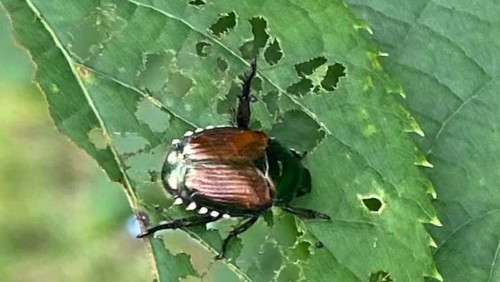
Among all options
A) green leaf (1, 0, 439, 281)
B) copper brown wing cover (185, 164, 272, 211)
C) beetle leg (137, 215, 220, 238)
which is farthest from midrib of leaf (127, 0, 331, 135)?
beetle leg (137, 215, 220, 238)

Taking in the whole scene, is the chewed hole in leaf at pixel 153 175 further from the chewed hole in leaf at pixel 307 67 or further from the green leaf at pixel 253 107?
the chewed hole in leaf at pixel 307 67

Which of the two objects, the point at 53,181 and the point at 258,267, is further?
the point at 53,181

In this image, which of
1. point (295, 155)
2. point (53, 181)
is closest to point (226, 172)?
point (295, 155)

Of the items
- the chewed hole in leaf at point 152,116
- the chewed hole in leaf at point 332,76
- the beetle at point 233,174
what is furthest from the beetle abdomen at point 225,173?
the chewed hole in leaf at point 332,76

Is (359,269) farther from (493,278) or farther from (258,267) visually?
(493,278)

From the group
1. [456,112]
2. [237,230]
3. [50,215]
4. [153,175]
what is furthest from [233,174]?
[50,215]

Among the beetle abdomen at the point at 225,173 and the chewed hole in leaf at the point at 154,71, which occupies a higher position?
the chewed hole in leaf at the point at 154,71

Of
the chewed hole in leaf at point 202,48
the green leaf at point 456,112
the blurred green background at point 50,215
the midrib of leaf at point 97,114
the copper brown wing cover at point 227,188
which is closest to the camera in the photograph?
the midrib of leaf at point 97,114
